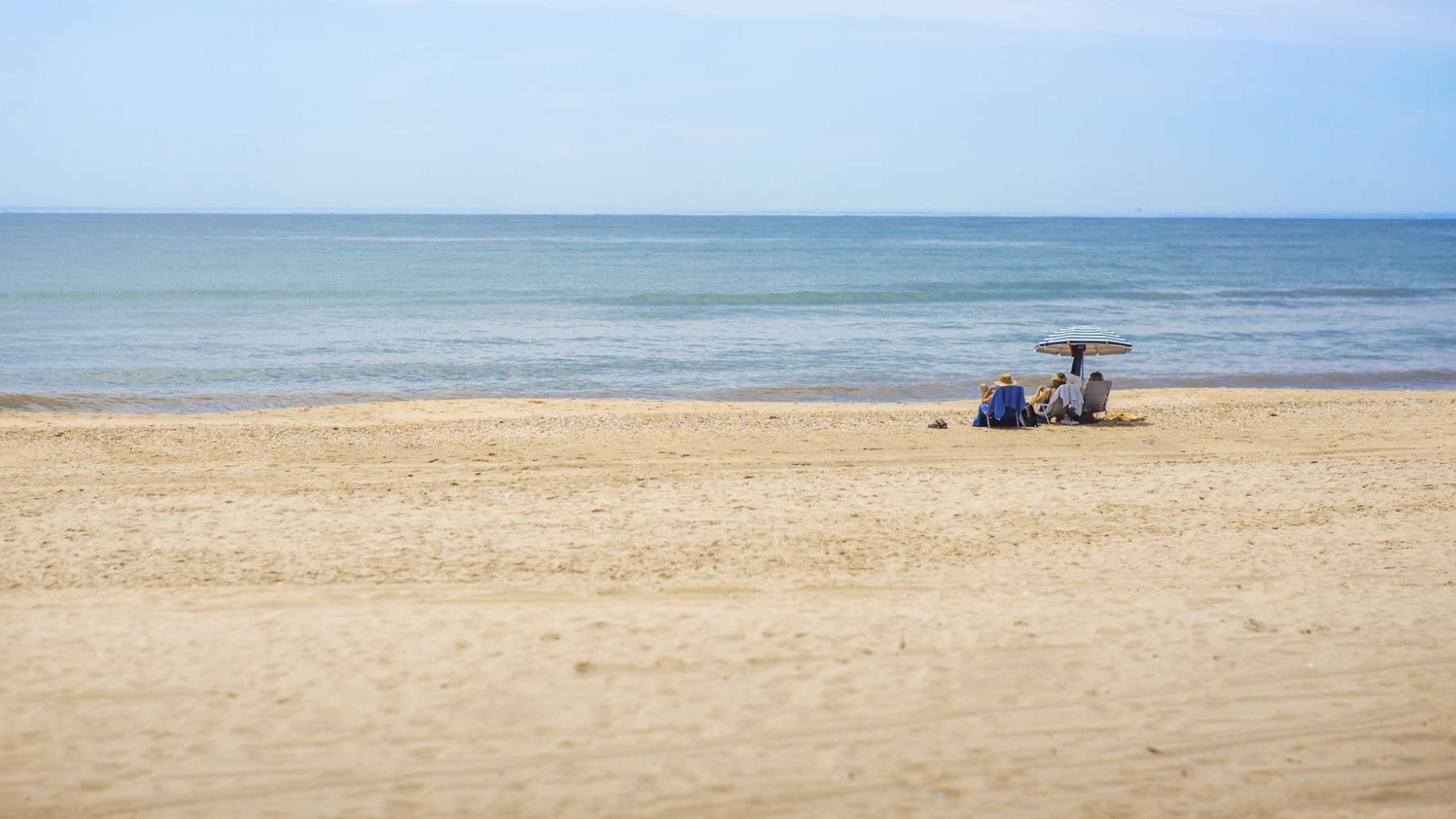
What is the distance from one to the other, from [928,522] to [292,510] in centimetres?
561

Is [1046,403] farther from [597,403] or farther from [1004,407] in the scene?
[597,403]

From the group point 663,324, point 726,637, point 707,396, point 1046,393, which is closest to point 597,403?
point 707,396

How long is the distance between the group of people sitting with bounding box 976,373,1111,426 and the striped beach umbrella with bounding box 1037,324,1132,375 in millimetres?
413

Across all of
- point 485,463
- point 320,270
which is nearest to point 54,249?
point 320,270

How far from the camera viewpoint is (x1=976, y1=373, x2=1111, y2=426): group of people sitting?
591 inches

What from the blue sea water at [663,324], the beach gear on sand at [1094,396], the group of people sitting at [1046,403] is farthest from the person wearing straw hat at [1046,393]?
the blue sea water at [663,324]

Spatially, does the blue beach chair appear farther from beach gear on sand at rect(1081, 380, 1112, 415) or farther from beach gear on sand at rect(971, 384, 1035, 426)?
beach gear on sand at rect(1081, 380, 1112, 415)

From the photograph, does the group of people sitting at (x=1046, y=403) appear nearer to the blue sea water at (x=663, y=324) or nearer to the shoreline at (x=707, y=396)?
the shoreline at (x=707, y=396)

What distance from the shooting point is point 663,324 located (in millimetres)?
33281

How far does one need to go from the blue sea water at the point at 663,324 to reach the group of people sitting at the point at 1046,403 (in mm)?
5867

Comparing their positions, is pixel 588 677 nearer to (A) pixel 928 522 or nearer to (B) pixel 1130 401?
(A) pixel 928 522

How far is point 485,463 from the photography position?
40.5ft

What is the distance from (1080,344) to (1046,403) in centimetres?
126

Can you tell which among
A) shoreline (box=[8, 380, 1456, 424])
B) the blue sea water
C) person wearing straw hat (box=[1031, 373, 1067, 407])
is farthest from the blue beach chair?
the blue sea water
